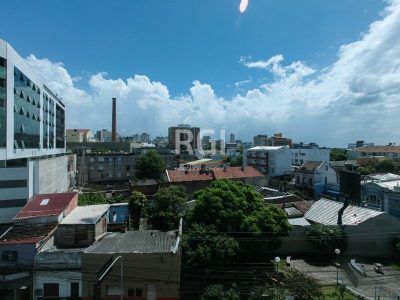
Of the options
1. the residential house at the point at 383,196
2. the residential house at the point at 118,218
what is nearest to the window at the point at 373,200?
the residential house at the point at 383,196

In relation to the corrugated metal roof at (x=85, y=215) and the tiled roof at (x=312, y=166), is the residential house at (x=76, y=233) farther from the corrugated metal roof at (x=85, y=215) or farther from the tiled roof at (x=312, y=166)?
the tiled roof at (x=312, y=166)

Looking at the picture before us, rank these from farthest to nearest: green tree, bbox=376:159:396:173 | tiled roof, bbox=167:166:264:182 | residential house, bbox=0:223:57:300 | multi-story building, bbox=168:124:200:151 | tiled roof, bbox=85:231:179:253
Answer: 1. multi-story building, bbox=168:124:200:151
2. green tree, bbox=376:159:396:173
3. tiled roof, bbox=167:166:264:182
4. tiled roof, bbox=85:231:179:253
5. residential house, bbox=0:223:57:300

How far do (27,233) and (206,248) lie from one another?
12.1m

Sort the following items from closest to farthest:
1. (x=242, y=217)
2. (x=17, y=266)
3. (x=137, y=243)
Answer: (x=17, y=266) < (x=137, y=243) < (x=242, y=217)

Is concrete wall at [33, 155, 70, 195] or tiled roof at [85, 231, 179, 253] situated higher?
concrete wall at [33, 155, 70, 195]

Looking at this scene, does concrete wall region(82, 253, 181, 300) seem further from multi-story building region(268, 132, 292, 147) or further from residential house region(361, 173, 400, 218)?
multi-story building region(268, 132, 292, 147)

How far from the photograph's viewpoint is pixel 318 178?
176ft

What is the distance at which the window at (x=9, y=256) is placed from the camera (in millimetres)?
19469

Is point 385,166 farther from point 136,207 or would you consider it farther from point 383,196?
point 136,207

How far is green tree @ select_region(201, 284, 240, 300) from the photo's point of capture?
1814cm

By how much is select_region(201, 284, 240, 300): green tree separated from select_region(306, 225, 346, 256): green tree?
991 cm

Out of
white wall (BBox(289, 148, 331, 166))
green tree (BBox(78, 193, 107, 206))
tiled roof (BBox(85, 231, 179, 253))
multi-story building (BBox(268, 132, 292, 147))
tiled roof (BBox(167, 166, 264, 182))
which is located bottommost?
tiled roof (BBox(85, 231, 179, 253))

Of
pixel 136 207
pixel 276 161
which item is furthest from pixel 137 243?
pixel 276 161

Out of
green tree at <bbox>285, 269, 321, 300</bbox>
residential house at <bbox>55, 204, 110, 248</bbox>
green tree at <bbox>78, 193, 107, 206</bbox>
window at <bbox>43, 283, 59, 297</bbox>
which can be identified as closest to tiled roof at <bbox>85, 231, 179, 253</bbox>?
residential house at <bbox>55, 204, 110, 248</bbox>
